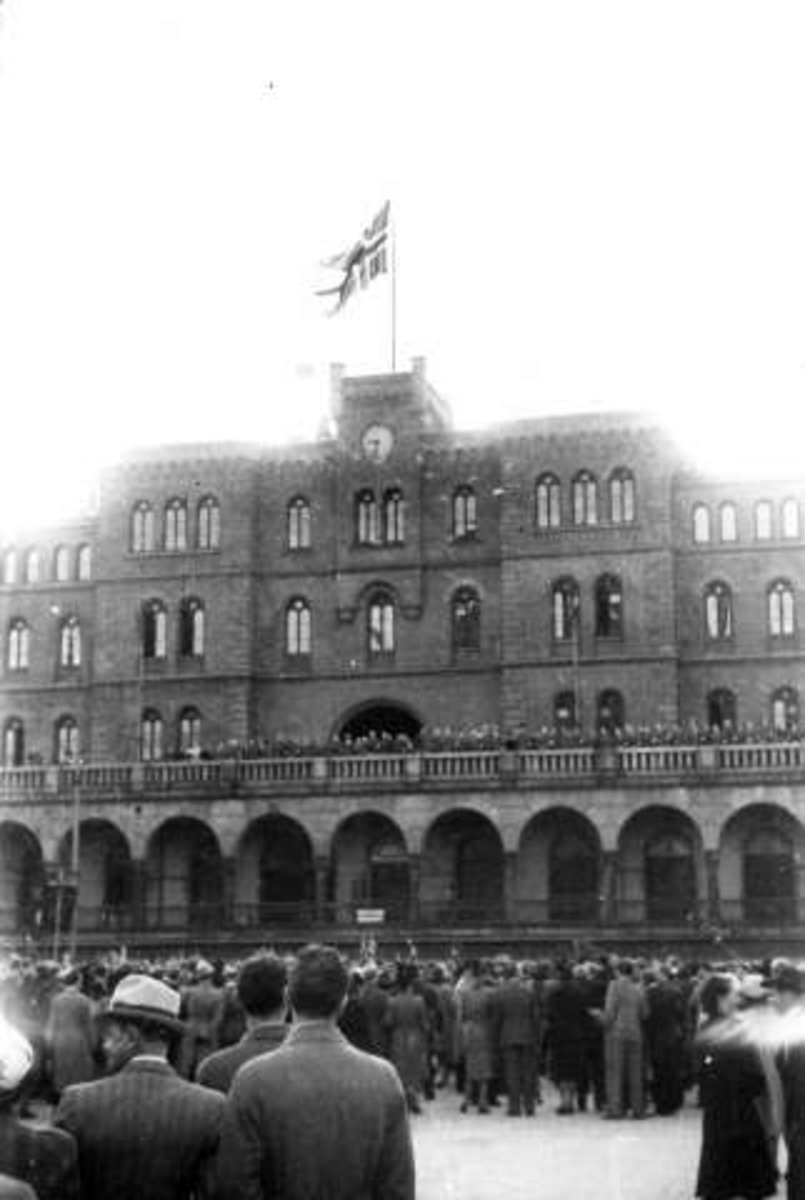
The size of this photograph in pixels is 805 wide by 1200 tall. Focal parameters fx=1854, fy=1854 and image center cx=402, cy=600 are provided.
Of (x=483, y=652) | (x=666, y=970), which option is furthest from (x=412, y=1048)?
(x=483, y=652)

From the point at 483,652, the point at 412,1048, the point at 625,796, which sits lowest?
the point at 412,1048

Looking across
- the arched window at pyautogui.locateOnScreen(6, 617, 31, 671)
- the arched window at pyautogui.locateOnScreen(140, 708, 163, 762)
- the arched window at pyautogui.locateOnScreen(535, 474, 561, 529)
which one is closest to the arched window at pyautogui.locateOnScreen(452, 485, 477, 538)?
the arched window at pyautogui.locateOnScreen(535, 474, 561, 529)

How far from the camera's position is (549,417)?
183 feet

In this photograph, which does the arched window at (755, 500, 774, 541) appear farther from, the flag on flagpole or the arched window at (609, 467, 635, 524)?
the flag on flagpole

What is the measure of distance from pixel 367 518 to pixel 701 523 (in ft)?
33.9

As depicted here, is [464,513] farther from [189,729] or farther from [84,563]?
[84,563]

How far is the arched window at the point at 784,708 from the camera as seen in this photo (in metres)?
53.4

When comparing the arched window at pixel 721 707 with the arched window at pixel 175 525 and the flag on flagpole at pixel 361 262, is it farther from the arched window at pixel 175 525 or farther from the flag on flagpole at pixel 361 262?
the arched window at pixel 175 525

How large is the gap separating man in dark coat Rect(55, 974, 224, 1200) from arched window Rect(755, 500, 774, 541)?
49139 mm

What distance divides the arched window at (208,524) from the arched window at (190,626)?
1.80 meters

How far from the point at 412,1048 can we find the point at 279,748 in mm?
28178

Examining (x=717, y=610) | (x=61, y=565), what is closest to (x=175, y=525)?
(x=61, y=565)

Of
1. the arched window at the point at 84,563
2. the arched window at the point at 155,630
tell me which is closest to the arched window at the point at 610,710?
the arched window at the point at 155,630

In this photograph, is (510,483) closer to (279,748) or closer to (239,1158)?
(279,748)
